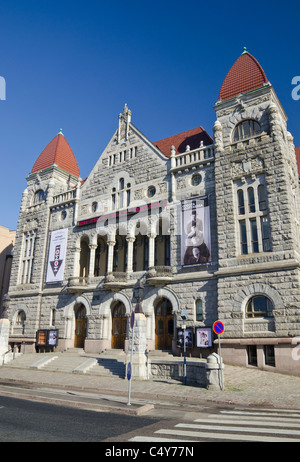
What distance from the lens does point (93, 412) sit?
A: 1095 centimetres

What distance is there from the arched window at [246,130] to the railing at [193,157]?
1.98 meters

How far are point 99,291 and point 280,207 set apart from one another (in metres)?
15.4

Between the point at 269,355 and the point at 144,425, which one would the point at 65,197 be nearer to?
the point at 269,355

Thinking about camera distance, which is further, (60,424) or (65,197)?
(65,197)

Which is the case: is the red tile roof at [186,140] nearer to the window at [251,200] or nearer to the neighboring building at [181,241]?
the neighboring building at [181,241]

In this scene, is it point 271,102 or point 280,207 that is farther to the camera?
point 271,102

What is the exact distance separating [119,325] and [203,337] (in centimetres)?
809

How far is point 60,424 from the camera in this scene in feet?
28.7

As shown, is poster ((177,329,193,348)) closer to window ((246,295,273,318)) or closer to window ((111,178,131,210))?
window ((246,295,273,318))

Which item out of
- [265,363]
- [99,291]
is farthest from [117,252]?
[265,363]

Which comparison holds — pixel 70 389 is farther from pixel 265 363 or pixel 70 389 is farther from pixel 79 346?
pixel 79 346

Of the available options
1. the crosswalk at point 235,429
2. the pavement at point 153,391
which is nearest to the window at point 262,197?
the pavement at point 153,391

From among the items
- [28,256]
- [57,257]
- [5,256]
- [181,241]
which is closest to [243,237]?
[181,241]

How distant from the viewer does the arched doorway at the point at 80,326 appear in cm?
3005
